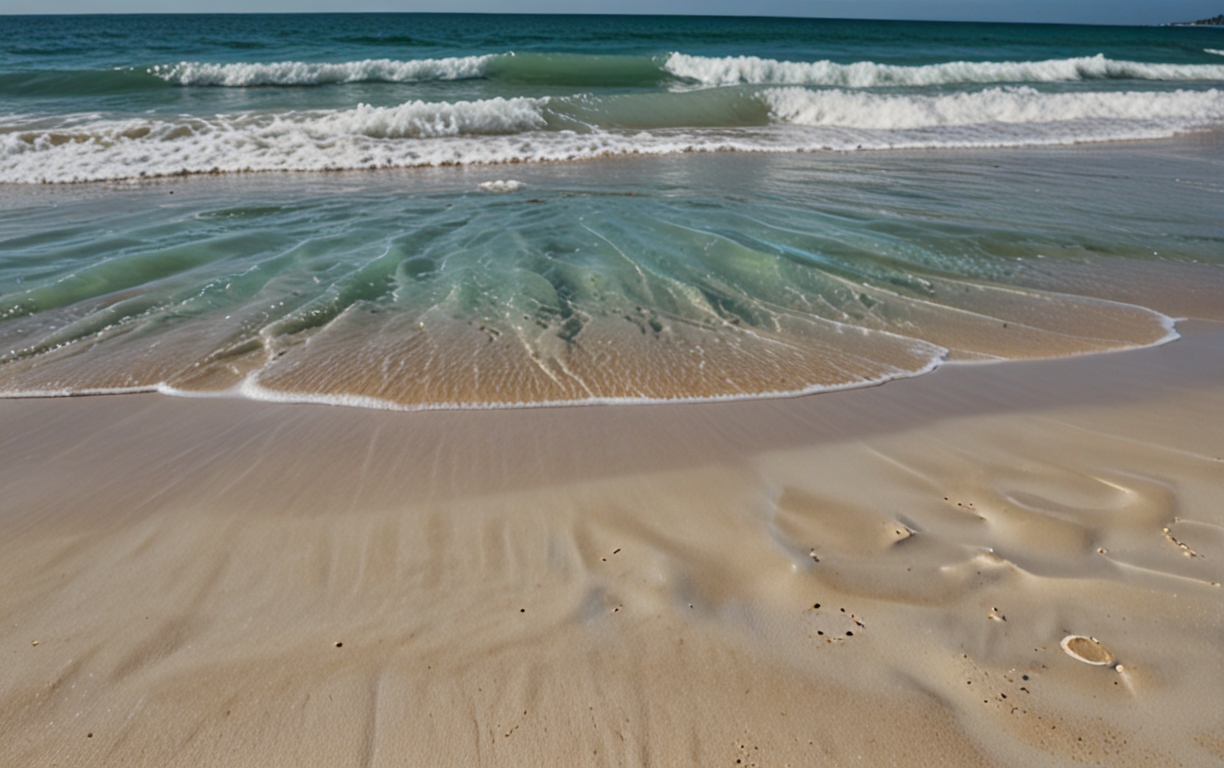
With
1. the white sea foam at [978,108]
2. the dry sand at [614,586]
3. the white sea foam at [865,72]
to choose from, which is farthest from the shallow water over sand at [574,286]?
the white sea foam at [865,72]

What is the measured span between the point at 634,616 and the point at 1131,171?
422 inches

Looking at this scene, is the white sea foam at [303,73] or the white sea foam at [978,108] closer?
the white sea foam at [978,108]

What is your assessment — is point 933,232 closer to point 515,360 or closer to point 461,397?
point 515,360

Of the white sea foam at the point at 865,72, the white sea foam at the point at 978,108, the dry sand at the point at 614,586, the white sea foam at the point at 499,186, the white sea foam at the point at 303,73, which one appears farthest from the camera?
the white sea foam at the point at 865,72

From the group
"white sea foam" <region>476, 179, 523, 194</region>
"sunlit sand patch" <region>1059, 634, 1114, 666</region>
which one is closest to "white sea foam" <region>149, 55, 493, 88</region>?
"white sea foam" <region>476, 179, 523, 194</region>

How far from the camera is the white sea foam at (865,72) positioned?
19.9m

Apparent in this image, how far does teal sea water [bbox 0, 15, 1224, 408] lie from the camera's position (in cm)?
368

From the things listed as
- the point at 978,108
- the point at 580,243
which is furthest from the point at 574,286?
the point at 978,108

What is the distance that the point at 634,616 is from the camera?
6.20 ft

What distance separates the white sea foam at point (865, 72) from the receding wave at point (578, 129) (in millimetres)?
4761

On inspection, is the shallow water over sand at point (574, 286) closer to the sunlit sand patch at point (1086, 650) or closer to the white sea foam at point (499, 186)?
the white sea foam at point (499, 186)

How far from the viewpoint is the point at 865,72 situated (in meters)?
19.9

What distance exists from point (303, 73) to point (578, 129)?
35.7ft

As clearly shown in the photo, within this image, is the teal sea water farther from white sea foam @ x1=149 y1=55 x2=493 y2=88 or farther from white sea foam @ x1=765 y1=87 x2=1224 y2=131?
white sea foam @ x1=149 y1=55 x2=493 y2=88
